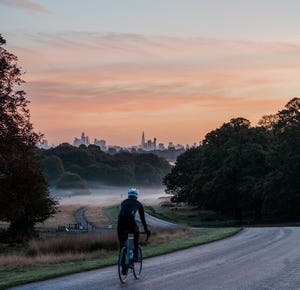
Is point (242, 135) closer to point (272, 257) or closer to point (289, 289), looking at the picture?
point (272, 257)

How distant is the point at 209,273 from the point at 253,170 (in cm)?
6452

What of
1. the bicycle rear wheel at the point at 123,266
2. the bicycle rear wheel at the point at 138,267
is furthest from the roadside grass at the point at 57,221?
the bicycle rear wheel at the point at 123,266

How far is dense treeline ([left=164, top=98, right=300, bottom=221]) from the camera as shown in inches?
2724

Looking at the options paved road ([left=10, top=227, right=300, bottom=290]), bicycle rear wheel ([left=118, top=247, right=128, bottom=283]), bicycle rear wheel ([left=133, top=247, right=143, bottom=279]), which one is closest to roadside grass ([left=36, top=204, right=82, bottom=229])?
paved road ([left=10, top=227, right=300, bottom=290])

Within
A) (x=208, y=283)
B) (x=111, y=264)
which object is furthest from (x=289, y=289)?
(x=111, y=264)

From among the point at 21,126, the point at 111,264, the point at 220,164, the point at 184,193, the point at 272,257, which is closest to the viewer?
the point at 111,264

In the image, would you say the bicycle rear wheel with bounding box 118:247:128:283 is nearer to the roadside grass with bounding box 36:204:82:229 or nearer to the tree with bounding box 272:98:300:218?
the roadside grass with bounding box 36:204:82:229

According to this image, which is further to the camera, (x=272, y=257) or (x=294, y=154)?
(x=294, y=154)

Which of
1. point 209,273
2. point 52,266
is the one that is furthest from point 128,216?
point 52,266

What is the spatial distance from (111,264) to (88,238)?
11.6 metres

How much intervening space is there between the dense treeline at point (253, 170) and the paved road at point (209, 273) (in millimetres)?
48600

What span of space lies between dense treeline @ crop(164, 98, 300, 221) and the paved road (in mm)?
48600

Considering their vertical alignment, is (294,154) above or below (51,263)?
above

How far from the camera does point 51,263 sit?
20.6 meters
